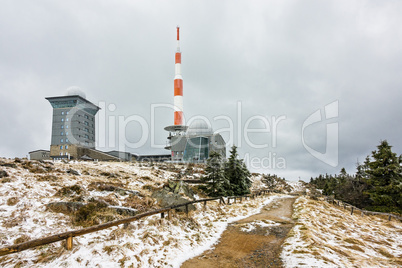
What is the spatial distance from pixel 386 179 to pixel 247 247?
32233 millimetres

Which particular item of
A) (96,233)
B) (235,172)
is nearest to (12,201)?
(96,233)

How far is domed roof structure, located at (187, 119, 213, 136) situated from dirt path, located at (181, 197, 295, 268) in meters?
70.2

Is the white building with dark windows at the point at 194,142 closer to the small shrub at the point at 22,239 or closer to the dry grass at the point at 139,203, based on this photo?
the dry grass at the point at 139,203

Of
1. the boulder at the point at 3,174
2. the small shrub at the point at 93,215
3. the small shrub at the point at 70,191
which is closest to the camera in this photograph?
the small shrub at the point at 93,215

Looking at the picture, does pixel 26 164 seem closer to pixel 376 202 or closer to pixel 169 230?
pixel 169 230

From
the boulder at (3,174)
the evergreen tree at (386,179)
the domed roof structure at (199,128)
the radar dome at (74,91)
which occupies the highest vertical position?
the radar dome at (74,91)

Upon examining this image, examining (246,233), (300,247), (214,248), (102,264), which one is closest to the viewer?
(102,264)

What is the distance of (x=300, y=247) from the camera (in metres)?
8.88

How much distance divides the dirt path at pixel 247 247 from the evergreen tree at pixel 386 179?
2545 cm

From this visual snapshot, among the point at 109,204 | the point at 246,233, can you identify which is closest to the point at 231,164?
the point at 246,233

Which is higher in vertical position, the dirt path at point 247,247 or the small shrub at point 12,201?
the small shrub at point 12,201

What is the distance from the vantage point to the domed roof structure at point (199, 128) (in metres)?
83.8

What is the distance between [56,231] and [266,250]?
893 centimetres

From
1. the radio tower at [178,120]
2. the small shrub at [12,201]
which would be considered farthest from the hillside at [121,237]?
the radio tower at [178,120]
